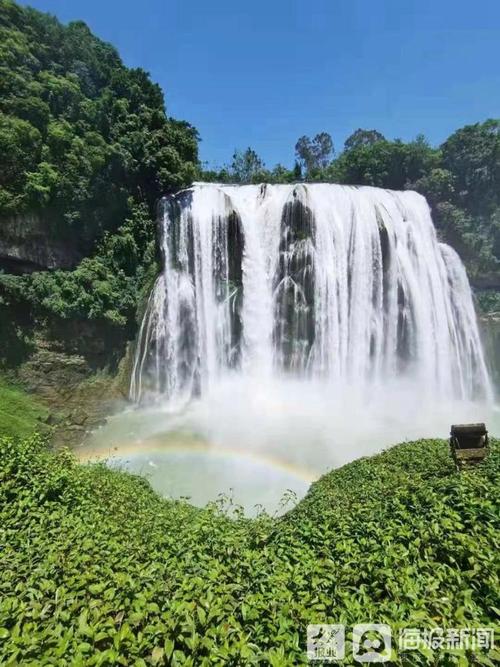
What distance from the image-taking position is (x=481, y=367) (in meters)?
20.4

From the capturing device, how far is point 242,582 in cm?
331

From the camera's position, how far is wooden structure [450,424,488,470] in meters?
6.52

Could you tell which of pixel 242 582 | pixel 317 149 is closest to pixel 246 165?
pixel 317 149

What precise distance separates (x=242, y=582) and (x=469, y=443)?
5.23 m

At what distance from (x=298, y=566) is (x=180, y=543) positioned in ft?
5.16

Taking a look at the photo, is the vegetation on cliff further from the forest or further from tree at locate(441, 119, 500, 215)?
the forest

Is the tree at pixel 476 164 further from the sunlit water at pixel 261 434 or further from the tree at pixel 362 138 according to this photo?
the tree at pixel 362 138

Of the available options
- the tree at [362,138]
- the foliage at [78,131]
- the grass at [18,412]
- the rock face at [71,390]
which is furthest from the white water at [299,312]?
the tree at [362,138]

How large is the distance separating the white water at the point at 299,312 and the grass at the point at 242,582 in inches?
477

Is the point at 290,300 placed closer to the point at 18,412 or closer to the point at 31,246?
the point at 31,246

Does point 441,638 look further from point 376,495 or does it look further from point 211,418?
point 211,418

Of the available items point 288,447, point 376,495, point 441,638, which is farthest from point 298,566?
point 288,447

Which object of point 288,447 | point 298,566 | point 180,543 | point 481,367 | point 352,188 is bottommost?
point 288,447

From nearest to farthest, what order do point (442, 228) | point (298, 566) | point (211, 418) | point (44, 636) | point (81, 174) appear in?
1. point (44, 636)
2. point (298, 566)
3. point (211, 418)
4. point (81, 174)
5. point (442, 228)
